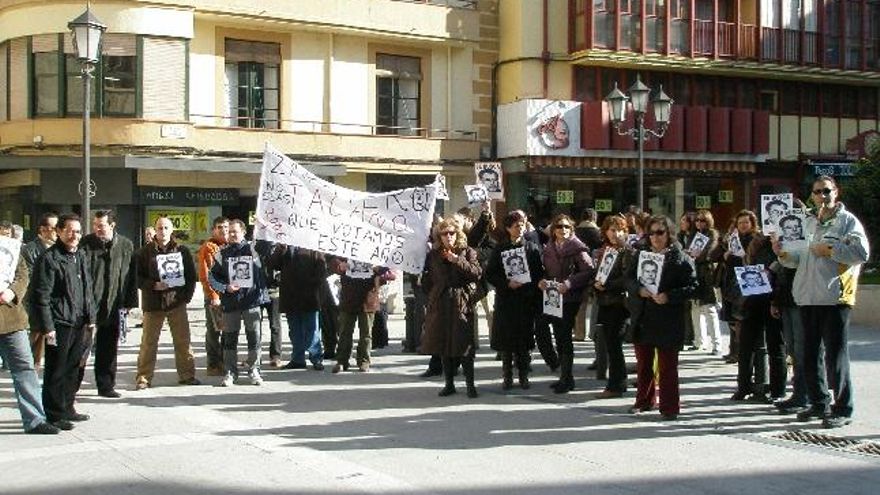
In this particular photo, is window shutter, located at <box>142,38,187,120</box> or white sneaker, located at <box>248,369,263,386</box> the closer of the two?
white sneaker, located at <box>248,369,263,386</box>

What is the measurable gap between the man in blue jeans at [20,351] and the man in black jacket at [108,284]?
3.08 feet

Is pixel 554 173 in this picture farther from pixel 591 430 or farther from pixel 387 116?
pixel 591 430

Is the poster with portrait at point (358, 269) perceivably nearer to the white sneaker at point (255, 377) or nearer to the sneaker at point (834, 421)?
the white sneaker at point (255, 377)

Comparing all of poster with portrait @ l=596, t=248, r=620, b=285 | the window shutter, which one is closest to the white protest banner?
poster with portrait @ l=596, t=248, r=620, b=285

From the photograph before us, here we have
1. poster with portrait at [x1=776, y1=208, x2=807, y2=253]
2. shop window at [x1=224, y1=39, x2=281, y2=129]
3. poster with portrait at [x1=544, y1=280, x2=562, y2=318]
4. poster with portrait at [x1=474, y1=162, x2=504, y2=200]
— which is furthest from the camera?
shop window at [x1=224, y1=39, x2=281, y2=129]

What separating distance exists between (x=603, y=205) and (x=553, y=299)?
19730 millimetres

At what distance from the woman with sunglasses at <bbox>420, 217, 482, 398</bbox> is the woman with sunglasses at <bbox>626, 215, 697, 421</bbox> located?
1922 mm

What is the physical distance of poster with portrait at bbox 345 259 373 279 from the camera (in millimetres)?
13328

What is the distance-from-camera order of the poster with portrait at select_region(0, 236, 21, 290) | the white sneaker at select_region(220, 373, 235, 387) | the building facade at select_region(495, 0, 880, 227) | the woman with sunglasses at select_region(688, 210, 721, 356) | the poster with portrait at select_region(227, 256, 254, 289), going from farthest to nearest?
the building facade at select_region(495, 0, 880, 227)
the woman with sunglasses at select_region(688, 210, 721, 356)
the poster with portrait at select_region(227, 256, 254, 289)
the white sneaker at select_region(220, 373, 235, 387)
the poster with portrait at select_region(0, 236, 21, 290)

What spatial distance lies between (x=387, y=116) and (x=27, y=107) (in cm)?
901

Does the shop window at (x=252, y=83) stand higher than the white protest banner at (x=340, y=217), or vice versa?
the shop window at (x=252, y=83)

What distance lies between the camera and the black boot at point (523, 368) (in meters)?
11.9

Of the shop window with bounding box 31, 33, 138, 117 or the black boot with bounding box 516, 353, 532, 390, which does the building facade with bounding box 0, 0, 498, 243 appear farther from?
the black boot with bounding box 516, 353, 532, 390

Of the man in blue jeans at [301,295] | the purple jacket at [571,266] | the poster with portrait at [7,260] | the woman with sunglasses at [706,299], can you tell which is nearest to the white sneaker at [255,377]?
the man in blue jeans at [301,295]
